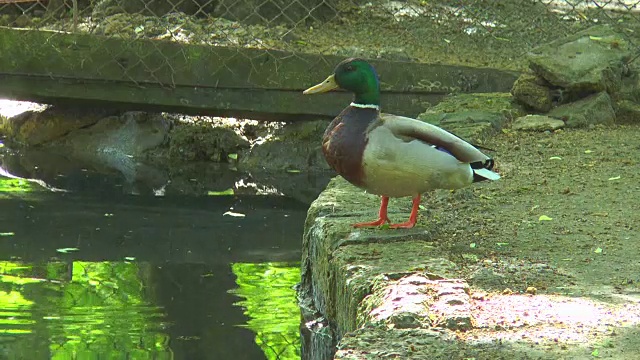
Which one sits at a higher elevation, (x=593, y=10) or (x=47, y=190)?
(x=593, y=10)

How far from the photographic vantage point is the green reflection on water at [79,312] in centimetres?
415

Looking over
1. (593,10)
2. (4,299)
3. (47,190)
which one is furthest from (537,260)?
(593,10)

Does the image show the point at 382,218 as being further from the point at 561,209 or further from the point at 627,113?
the point at 627,113

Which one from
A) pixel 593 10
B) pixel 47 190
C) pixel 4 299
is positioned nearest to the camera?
pixel 4 299

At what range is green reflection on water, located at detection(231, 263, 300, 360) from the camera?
4.31 m

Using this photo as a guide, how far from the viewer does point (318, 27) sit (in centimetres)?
863

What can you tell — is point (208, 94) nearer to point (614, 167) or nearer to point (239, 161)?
point (239, 161)

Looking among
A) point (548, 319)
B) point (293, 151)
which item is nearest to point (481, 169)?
point (548, 319)

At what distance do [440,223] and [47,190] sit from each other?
3.47m

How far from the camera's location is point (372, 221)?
4266 mm

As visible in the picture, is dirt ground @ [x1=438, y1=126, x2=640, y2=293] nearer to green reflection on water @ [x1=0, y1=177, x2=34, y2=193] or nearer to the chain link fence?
the chain link fence

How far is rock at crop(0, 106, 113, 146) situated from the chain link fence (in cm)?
62

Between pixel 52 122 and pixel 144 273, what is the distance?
3.34 m

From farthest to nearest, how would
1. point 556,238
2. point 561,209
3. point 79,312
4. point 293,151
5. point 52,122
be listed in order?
point 52,122, point 293,151, point 79,312, point 561,209, point 556,238
